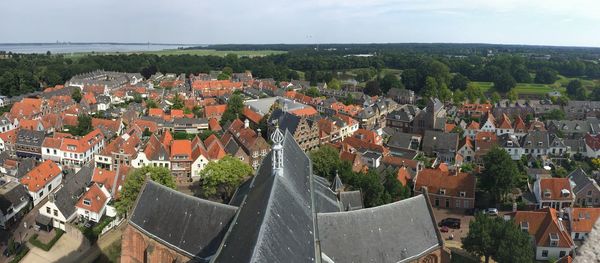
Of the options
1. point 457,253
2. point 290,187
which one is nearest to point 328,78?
point 457,253

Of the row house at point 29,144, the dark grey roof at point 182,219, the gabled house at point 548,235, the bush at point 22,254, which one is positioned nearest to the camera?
the dark grey roof at point 182,219

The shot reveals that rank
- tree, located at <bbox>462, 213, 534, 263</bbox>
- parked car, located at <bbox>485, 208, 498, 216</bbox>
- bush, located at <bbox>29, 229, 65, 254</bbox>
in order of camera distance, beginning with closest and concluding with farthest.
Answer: tree, located at <bbox>462, 213, 534, 263</bbox>
bush, located at <bbox>29, 229, 65, 254</bbox>
parked car, located at <bbox>485, 208, 498, 216</bbox>

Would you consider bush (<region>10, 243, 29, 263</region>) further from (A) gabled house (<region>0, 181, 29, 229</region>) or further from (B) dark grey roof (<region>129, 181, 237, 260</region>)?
(B) dark grey roof (<region>129, 181, 237, 260</region>)

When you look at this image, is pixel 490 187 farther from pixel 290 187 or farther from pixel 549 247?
pixel 290 187

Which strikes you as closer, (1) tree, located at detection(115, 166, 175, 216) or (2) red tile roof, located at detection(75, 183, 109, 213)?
(1) tree, located at detection(115, 166, 175, 216)

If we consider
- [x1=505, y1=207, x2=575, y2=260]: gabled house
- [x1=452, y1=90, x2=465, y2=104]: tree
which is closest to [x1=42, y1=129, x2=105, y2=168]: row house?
[x1=505, y1=207, x2=575, y2=260]: gabled house

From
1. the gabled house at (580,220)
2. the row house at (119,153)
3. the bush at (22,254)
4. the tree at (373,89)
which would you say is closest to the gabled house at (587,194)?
the gabled house at (580,220)

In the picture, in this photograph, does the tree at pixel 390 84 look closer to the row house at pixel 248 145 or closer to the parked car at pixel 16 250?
the row house at pixel 248 145
